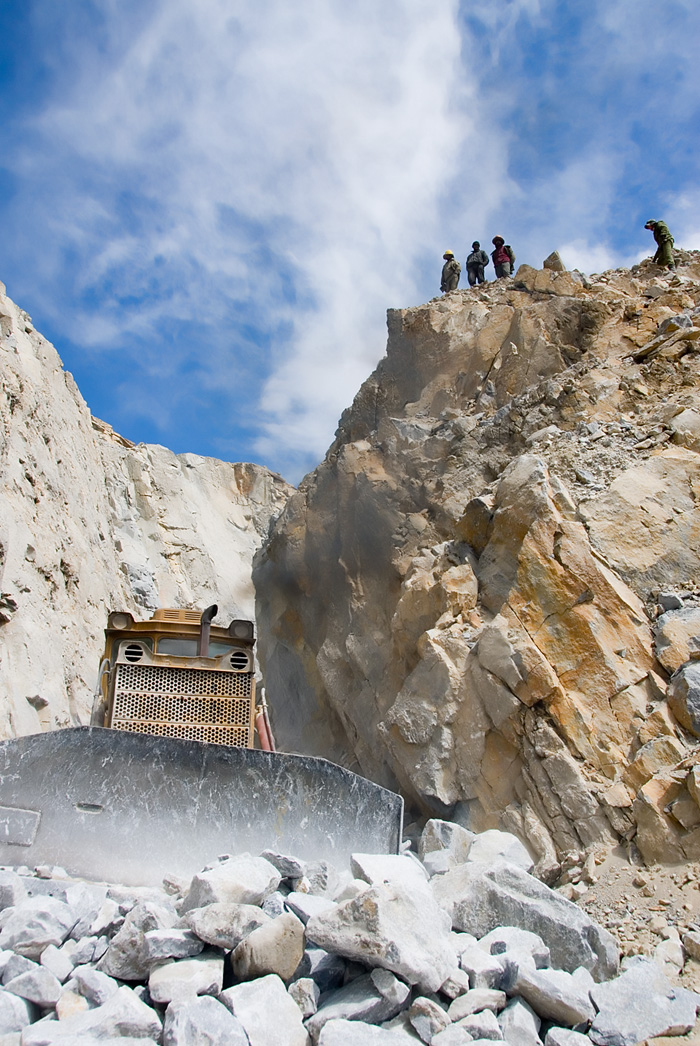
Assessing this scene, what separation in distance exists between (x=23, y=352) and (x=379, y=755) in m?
13.1

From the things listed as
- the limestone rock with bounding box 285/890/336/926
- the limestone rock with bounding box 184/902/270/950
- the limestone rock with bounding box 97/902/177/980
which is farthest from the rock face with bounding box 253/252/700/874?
the limestone rock with bounding box 97/902/177/980

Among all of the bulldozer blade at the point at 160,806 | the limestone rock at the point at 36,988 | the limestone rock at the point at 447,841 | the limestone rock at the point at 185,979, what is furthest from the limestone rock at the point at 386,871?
the limestone rock at the point at 447,841

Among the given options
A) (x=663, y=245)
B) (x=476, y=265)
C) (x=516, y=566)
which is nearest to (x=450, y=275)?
(x=476, y=265)

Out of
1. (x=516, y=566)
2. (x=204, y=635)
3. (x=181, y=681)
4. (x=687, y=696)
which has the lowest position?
(x=687, y=696)

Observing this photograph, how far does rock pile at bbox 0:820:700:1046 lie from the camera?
3.14 metres

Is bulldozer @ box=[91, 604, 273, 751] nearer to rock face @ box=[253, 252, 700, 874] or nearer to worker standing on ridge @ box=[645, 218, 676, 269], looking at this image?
rock face @ box=[253, 252, 700, 874]

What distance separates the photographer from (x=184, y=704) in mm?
8062

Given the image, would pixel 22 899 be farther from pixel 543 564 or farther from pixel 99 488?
pixel 99 488

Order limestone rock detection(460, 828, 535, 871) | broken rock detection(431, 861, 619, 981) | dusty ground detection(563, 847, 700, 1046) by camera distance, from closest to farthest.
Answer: broken rock detection(431, 861, 619, 981), dusty ground detection(563, 847, 700, 1046), limestone rock detection(460, 828, 535, 871)

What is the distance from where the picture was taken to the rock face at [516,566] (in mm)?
7520

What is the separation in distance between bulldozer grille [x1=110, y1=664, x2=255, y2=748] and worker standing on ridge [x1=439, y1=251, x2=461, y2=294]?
34.5 ft

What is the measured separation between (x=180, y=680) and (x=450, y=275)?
11.0 m

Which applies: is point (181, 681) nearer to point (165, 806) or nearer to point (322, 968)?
point (165, 806)

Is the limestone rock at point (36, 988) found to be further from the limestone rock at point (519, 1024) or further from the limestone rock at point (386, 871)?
the limestone rock at point (519, 1024)
